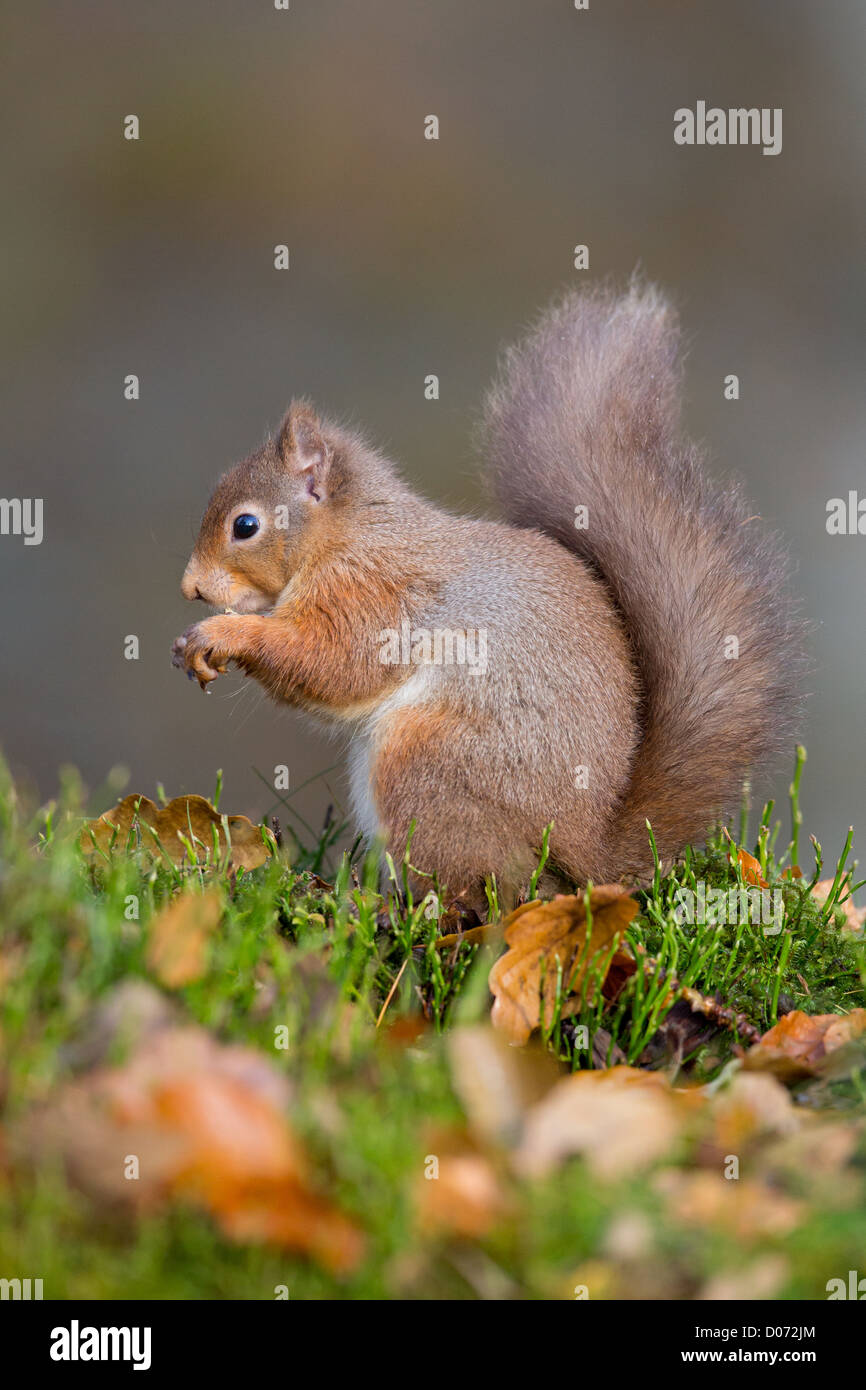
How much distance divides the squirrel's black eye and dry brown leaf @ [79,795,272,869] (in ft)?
1.38

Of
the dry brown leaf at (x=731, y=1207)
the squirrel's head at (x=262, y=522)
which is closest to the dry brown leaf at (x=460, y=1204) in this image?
the dry brown leaf at (x=731, y=1207)

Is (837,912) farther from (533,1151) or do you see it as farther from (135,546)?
(135,546)

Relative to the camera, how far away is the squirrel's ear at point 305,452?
1.90 meters

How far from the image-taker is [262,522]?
1.87 meters

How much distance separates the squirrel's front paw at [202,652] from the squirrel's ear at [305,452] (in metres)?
0.29

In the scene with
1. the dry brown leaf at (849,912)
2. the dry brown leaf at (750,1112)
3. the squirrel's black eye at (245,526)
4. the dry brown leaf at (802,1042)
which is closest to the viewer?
Result: the dry brown leaf at (750,1112)

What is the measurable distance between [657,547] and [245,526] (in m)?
0.63

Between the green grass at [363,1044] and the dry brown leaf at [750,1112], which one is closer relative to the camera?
the green grass at [363,1044]

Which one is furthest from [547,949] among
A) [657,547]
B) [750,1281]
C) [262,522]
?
[262,522]

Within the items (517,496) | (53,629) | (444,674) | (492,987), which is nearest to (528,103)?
(53,629)

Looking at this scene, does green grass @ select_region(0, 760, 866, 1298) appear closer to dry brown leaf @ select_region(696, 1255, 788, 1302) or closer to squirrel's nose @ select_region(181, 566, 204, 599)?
dry brown leaf @ select_region(696, 1255, 788, 1302)

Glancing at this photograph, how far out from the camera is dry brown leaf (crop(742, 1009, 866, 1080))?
1139 mm

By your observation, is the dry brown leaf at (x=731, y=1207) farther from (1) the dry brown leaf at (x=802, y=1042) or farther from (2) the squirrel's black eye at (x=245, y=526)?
(2) the squirrel's black eye at (x=245, y=526)

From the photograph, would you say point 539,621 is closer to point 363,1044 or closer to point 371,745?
point 371,745
